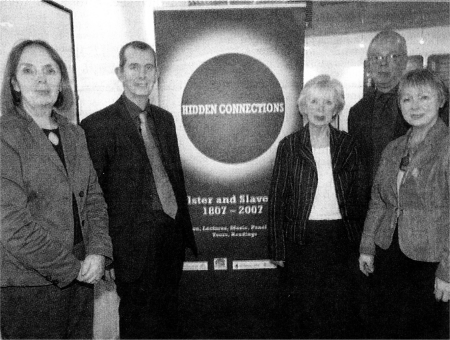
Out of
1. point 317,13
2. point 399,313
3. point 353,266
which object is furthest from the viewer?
point 317,13

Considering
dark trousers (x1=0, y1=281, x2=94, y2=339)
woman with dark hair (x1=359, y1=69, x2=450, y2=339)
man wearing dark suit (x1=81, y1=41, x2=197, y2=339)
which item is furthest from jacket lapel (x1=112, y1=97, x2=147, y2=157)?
woman with dark hair (x1=359, y1=69, x2=450, y2=339)

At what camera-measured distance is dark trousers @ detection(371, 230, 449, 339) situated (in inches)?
76.2

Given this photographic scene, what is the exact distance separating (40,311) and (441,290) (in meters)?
1.74

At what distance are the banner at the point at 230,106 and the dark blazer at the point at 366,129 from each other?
1.15ft

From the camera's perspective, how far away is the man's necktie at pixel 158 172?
2207mm

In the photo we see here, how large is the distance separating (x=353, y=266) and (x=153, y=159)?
4.27 feet

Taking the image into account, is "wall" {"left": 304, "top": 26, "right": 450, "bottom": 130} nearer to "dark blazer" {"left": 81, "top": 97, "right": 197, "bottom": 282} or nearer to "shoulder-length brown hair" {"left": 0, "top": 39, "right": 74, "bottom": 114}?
"dark blazer" {"left": 81, "top": 97, "right": 197, "bottom": 282}

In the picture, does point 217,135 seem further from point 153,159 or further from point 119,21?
point 119,21

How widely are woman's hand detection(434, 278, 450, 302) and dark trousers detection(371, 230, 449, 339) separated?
0.04 m

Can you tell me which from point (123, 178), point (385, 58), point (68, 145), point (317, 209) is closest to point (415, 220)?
point (317, 209)

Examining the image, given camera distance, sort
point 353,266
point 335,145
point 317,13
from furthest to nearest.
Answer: point 317,13 < point 353,266 < point 335,145

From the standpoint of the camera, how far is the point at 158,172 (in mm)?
2238

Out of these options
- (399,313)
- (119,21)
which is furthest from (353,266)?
(119,21)

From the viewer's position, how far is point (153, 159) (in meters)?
2.22
